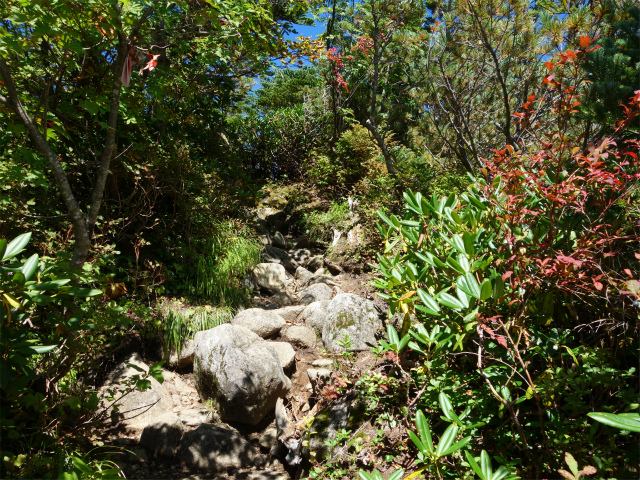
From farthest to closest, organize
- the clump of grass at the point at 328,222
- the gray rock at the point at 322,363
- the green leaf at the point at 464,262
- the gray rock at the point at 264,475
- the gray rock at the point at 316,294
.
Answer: the clump of grass at the point at 328,222
the gray rock at the point at 316,294
the gray rock at the point at 322,363
the gray rock at the point at 264,475
the green leaf at the point at 464,262

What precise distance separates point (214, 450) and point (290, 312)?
83.5 inches

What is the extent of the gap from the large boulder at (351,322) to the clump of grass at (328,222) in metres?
2.30

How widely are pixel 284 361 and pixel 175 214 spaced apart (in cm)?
234

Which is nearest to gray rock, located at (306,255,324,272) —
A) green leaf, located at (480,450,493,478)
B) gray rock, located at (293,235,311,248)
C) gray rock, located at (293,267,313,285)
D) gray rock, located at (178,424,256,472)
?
gray rock, located at (293,267,313,285)

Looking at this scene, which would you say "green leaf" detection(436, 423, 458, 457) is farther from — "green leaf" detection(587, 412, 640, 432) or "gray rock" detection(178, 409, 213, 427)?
"gray rock" detection(178, 409, 213, 427)

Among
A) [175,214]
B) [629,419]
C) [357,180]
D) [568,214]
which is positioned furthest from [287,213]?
[629,419]

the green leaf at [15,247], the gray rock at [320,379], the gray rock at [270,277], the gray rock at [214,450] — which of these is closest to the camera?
the green leaf at [15,247]

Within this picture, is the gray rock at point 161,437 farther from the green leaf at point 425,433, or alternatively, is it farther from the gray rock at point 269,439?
the green leaf at point 425,433

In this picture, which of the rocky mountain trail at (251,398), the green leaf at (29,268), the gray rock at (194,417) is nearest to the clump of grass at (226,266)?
the rocky mountain trail at (251,398)

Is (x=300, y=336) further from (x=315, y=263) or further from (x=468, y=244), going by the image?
(x=468, y=244)

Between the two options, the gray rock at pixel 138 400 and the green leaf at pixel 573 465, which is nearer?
the green leaf at pixel 573 465

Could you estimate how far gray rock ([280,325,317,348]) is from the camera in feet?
15.2

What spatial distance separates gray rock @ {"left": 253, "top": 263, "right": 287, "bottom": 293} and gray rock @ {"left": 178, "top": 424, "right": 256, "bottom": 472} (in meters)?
2.64

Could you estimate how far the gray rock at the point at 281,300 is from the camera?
5.58m
